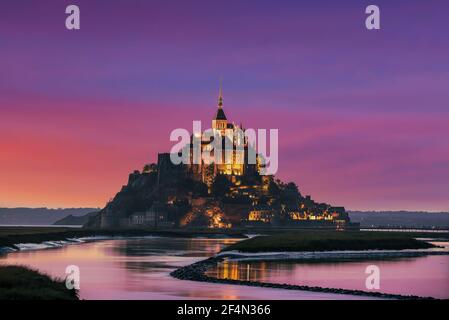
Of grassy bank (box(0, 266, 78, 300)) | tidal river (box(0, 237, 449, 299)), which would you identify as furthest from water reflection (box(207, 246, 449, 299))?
grassy bank (box(0, 266, 78, 300))

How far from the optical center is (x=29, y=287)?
37.8 m

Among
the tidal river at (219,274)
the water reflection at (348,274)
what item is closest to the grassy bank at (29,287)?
the tidal river at (219,274)

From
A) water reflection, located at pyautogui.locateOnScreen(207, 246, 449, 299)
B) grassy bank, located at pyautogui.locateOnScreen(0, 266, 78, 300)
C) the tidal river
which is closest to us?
grassy bank, located at pyautogui.locateOnScreen(0, 266, 78, 300)

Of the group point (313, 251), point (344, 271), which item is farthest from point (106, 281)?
point (313, 251)

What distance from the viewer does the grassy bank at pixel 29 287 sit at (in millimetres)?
34438

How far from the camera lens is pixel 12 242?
9975cm

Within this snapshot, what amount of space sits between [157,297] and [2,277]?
7868 mm

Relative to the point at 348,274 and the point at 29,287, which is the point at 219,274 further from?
the point at 29,287

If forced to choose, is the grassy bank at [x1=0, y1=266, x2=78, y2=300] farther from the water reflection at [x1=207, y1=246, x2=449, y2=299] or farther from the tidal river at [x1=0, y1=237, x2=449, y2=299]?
the water reflection at [x1=207, y1=246, x2=449, y2=299]

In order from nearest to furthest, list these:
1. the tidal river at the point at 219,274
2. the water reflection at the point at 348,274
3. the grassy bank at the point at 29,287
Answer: the grassy bank at the point at 29,287 < the tidal river at the point at 219,274 < the water reflection at the point at 348,274

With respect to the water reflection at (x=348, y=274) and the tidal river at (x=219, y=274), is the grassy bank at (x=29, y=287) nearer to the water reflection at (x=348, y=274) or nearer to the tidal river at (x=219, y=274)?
the tidal river at (x=219, y=274)

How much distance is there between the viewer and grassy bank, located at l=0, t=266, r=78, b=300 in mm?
34438
